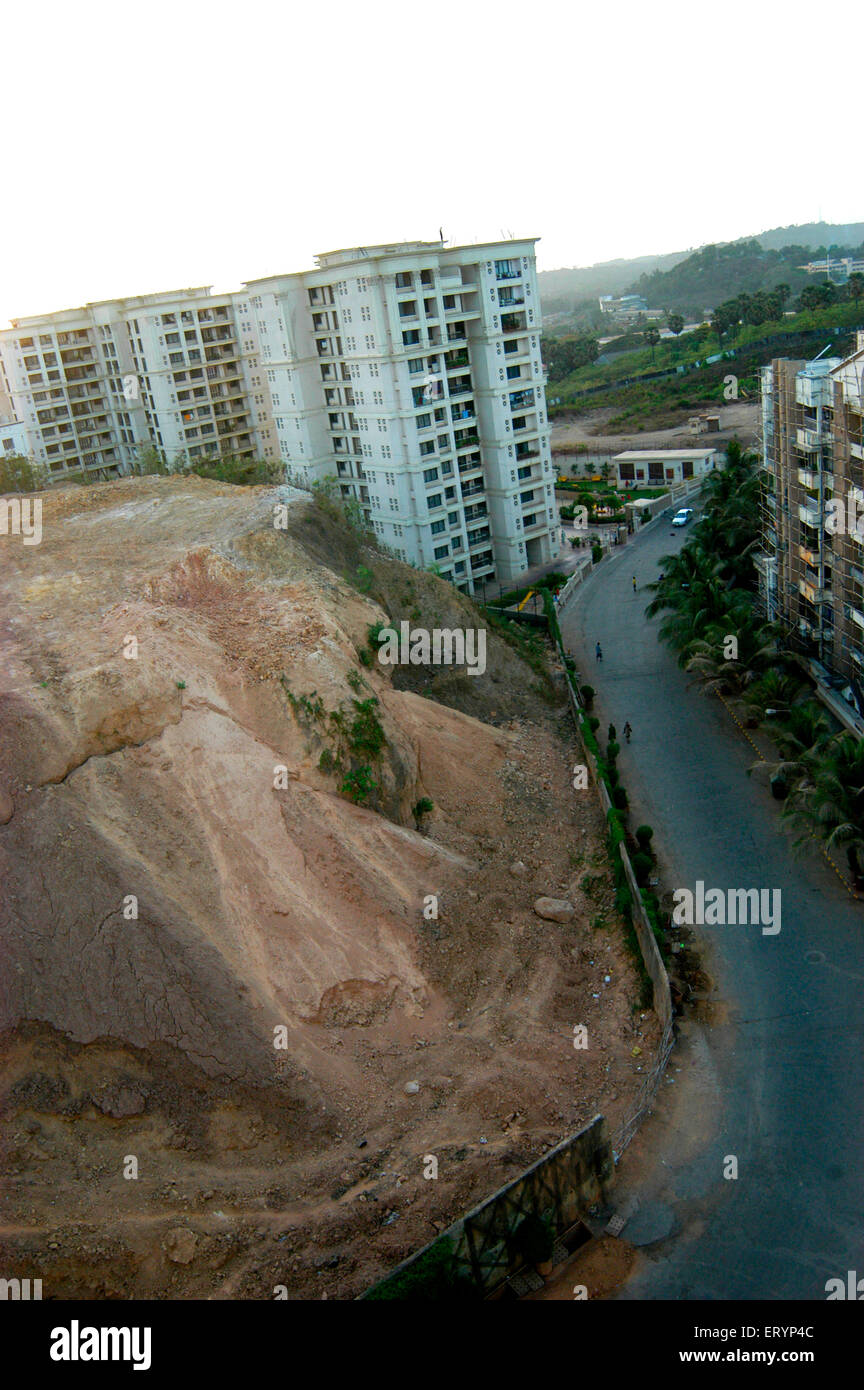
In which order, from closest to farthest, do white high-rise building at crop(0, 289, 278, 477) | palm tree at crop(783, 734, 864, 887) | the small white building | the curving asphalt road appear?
the curving asphalt road, palm tree at crop(783, 734, 864, 887), white high-rise building at crop(0, 289, 278, 477), the small white building

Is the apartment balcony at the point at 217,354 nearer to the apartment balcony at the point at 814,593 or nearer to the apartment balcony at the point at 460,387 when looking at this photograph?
the apartment balcony at the point at 460,387

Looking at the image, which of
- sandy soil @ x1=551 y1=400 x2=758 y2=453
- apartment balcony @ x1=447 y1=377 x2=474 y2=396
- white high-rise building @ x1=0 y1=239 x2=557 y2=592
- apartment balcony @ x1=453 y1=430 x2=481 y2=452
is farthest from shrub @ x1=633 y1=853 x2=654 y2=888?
sandy soil @ x1=551 y1=400 x2=758 y2=453

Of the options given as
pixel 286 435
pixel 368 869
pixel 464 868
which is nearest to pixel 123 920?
pixel 368 869

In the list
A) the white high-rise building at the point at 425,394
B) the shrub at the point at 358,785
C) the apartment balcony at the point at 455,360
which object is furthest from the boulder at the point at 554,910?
the apartment balcony at the point at 455,360

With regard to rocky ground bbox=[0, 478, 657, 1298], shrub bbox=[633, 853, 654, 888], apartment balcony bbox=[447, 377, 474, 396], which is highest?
apartment balcony bbox=[447, 377, 474, 396]

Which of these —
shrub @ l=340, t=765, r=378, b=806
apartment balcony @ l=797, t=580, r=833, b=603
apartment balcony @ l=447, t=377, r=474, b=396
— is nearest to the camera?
shrub @ l=340, t=765, r=378, b=806

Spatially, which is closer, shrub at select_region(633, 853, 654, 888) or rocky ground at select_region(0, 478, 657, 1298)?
rocky ground at select_region(0, 478, 657, 1298)

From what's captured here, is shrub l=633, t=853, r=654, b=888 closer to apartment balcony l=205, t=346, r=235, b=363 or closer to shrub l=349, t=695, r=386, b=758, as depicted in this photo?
shrub l=349, t=695, r=386, b=758

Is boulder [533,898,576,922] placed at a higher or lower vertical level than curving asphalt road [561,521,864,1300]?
higher

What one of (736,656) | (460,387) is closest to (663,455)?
(460,387)
